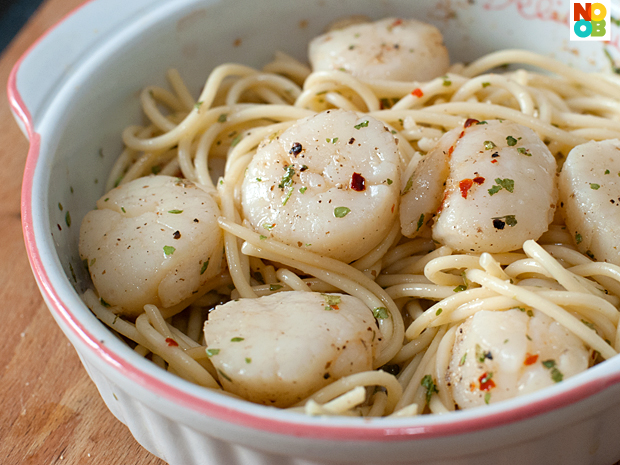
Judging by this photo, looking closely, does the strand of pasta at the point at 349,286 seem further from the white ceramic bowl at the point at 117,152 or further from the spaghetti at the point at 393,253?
the white ceramic bowl at the point at 117,152

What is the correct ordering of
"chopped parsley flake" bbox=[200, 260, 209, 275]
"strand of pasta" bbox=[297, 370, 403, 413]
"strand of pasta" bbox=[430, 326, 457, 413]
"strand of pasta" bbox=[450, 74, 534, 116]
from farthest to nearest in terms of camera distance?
"strand of pasta" bbox=[450, 74, 534, 116] → "chopped parsley flake" bbox=[200, 260, 209, 275] → "strand of pasta" bbox=[430, 326, 457, 413] → "strand of pasta" bbox=[297, 370, 403, 413]

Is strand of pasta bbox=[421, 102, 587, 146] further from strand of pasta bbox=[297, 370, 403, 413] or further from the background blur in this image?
the background blur

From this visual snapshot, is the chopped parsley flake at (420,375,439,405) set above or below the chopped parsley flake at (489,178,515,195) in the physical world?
below

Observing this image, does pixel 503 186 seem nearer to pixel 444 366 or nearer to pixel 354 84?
pixel 444 366

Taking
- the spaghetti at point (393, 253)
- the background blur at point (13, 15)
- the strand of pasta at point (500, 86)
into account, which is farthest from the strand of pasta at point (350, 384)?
the background blur at point (13, 15)

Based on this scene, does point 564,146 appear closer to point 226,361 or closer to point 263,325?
point 263,325

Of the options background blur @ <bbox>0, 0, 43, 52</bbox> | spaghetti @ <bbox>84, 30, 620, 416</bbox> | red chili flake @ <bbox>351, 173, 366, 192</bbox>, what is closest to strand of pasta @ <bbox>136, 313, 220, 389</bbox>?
spaghetti @ <bbox>84, 30, 620, 416</bbox>

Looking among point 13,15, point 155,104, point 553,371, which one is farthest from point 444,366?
point 13,15

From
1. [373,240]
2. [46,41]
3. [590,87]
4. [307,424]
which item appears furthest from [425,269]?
[46,41]
